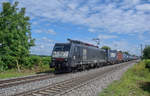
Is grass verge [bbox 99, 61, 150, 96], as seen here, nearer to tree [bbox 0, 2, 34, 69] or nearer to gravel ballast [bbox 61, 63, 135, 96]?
gravel ballast [bbox 61, 63, 135, 96]

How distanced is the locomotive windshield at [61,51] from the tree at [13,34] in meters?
4.94

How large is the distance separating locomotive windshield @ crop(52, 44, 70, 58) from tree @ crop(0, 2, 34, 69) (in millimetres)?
4935

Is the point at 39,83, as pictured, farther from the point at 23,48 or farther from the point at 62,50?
the point at 23,48

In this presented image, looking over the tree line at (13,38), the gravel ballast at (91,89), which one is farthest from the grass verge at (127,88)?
the tree line at (13,38)

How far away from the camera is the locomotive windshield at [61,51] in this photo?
17656mm

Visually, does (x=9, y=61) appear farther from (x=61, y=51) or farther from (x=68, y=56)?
(x=68, y=56)

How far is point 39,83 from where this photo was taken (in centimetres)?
1165

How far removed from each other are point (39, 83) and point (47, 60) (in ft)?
51.0

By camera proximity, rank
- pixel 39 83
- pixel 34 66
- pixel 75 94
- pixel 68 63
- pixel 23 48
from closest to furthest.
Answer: pixel 75 94 < pixel 39 83 < pixel 68 63 < pixel 23 48 < pixel 34 66

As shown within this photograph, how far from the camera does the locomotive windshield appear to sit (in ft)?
57.9

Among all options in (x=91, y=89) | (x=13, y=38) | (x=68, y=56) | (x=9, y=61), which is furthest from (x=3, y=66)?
(x=91, y=89)

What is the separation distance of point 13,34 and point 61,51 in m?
6.58

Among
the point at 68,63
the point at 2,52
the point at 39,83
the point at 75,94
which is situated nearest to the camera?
the point at 75,94

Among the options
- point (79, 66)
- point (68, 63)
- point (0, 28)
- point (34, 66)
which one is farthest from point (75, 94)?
point (34, 66)
